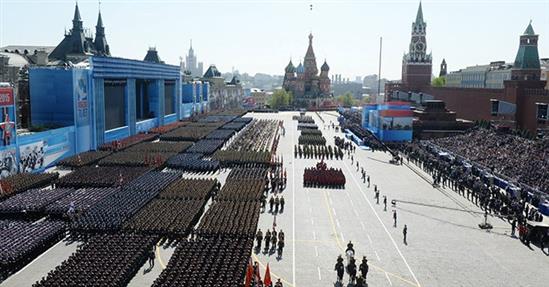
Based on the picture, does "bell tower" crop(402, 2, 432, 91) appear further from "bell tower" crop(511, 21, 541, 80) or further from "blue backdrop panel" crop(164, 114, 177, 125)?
"blue backdrop panel" crop(164, 114, 177, 125)

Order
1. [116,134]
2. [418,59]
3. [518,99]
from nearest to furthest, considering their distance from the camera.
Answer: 1. [518,99]
2. [116,134]
3. [418,59]

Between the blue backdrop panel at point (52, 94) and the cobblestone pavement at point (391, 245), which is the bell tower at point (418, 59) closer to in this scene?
the cobblestone pavement at point (391, 245)

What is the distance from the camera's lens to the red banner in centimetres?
3469

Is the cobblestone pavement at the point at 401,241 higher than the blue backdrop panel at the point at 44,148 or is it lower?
lower

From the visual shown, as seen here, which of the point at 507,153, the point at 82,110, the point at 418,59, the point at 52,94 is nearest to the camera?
the point at 507,153

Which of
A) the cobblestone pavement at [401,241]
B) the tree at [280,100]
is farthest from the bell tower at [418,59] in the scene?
the cobblestone pavement at [401,241]

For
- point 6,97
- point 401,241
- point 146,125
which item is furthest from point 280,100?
point 401,241

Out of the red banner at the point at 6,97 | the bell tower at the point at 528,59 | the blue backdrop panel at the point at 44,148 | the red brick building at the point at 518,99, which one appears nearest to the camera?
the red banner at the point at 6,97

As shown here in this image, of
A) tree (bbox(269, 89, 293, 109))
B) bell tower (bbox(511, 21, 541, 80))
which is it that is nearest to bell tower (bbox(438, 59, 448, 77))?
tree (bbox(269, 89, 293, 109))

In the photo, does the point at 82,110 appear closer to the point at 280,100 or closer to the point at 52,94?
the point at 52,94

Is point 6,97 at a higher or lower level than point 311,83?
lower

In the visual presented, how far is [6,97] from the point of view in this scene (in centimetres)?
3531

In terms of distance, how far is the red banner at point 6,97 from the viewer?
34691mm

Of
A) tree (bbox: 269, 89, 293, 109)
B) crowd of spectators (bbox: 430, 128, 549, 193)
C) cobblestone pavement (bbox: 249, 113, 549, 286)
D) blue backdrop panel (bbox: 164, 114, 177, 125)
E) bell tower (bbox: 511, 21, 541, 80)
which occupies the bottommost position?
cobblestone pavement (bbox: 249, 113, 549, 286)
